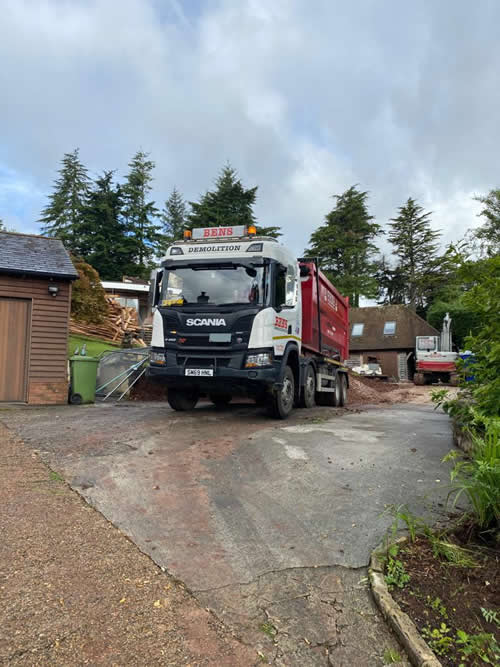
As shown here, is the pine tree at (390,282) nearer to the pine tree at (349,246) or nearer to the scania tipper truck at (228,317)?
the pine tree at (349,246)

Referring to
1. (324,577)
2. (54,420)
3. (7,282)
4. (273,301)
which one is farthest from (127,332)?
(324,577)

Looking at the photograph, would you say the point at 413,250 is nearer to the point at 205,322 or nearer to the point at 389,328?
the point at 389,328

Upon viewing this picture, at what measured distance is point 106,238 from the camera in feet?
137

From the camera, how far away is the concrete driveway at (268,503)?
105 inches

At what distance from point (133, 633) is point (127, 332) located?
1756 centimetres

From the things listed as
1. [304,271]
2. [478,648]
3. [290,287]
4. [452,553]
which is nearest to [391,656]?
[478,648]

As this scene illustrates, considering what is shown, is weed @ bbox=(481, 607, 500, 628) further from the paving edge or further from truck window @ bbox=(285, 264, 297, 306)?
truck window @ bbox=(285, 264, 297, 306)

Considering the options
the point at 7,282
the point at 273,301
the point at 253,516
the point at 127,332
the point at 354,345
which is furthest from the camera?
the point at 354,345

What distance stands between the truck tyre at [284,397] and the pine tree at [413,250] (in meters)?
43.4

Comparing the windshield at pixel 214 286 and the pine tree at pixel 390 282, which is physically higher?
the pine tree at pixel 390 282

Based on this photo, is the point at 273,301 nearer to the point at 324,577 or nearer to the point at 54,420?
the point at 54,420

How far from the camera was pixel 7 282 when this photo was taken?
34.8 feet

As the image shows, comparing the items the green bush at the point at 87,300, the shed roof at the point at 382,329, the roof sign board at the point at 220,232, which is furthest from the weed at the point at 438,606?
the shed roof at the point at 382,329

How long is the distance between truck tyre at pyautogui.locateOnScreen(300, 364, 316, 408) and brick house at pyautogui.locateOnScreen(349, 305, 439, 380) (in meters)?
28.0
